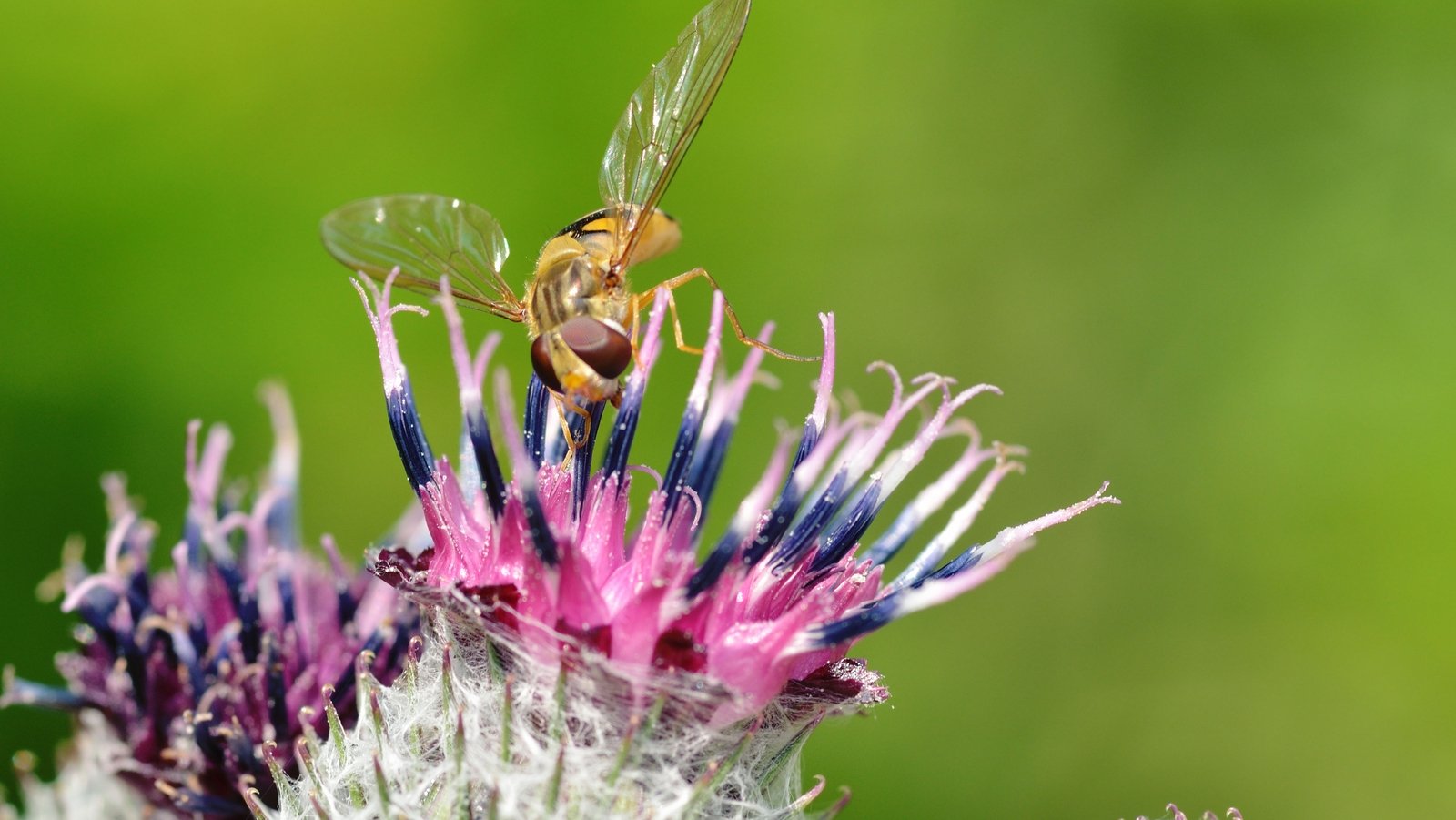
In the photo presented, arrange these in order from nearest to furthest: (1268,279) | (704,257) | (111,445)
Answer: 1. (111,445)
2. (704,257)
3. (1268,279)

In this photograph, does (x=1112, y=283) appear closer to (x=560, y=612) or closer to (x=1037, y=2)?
(x=1037, y=2)

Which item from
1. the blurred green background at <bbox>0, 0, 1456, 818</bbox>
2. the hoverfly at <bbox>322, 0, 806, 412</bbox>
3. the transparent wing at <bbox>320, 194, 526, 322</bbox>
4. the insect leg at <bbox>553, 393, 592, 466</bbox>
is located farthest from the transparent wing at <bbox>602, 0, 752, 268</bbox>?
the blurred green background at <bbox>0, 0, 1456, 818</bbox>

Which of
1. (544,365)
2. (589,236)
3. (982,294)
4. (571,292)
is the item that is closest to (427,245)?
(589,236)

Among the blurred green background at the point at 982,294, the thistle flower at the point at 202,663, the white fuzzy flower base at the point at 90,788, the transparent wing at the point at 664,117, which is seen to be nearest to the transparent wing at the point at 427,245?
the transparent wing at the point at 664,117

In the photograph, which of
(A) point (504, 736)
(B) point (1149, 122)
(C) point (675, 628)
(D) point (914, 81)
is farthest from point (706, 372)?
(B) point (1149, 122)

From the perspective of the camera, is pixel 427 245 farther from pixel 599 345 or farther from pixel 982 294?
pixel 982 294

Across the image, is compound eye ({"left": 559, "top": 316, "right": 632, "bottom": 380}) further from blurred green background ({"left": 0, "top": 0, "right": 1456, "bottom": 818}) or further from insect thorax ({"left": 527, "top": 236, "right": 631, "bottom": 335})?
blurred green background ({"left": 0, "top": 0, "right": 1456, "bottom": 818})

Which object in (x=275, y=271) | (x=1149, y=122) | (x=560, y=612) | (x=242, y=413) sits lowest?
(x=560, y=612)

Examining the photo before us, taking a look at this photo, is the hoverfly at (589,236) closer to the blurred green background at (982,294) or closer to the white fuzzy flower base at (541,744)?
the white fuzzy flower base at (541,744)
